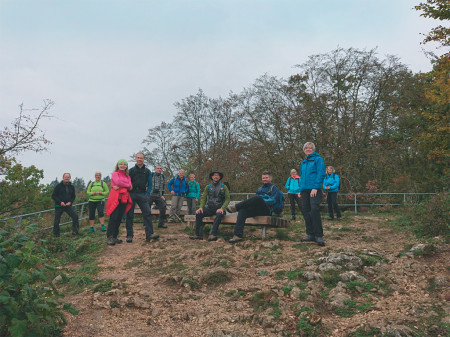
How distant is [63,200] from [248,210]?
4.86m

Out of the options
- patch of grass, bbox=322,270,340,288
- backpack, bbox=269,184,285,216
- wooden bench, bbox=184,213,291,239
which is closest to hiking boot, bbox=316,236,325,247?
wooden bench, bbox=184,213,291,239

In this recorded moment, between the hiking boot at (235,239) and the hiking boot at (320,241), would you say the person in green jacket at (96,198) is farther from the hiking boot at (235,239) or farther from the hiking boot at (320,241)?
the hiking boot at (320,241)

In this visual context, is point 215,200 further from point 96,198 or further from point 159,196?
point 96,198

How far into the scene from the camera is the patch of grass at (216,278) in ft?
15.0

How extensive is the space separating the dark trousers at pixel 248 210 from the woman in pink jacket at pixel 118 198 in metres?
2.30

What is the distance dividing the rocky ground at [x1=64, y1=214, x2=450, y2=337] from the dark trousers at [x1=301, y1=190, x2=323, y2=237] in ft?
1.04

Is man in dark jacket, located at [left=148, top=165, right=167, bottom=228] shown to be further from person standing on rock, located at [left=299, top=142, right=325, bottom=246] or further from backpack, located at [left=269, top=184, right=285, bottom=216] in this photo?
person standing on rock, located at [left=299, top=142, right=325, bottom=246]

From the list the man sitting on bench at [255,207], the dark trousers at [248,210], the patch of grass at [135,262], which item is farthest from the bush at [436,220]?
the patch of grass at [135,262]

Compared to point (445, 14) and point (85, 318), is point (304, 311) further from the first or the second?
point (445, 14)

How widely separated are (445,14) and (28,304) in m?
16.7

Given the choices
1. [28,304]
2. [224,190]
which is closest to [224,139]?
[224,190]

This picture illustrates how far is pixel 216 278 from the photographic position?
15.2 feet

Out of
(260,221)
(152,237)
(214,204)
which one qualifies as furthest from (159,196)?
(260,221)

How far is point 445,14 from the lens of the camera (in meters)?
13.6
